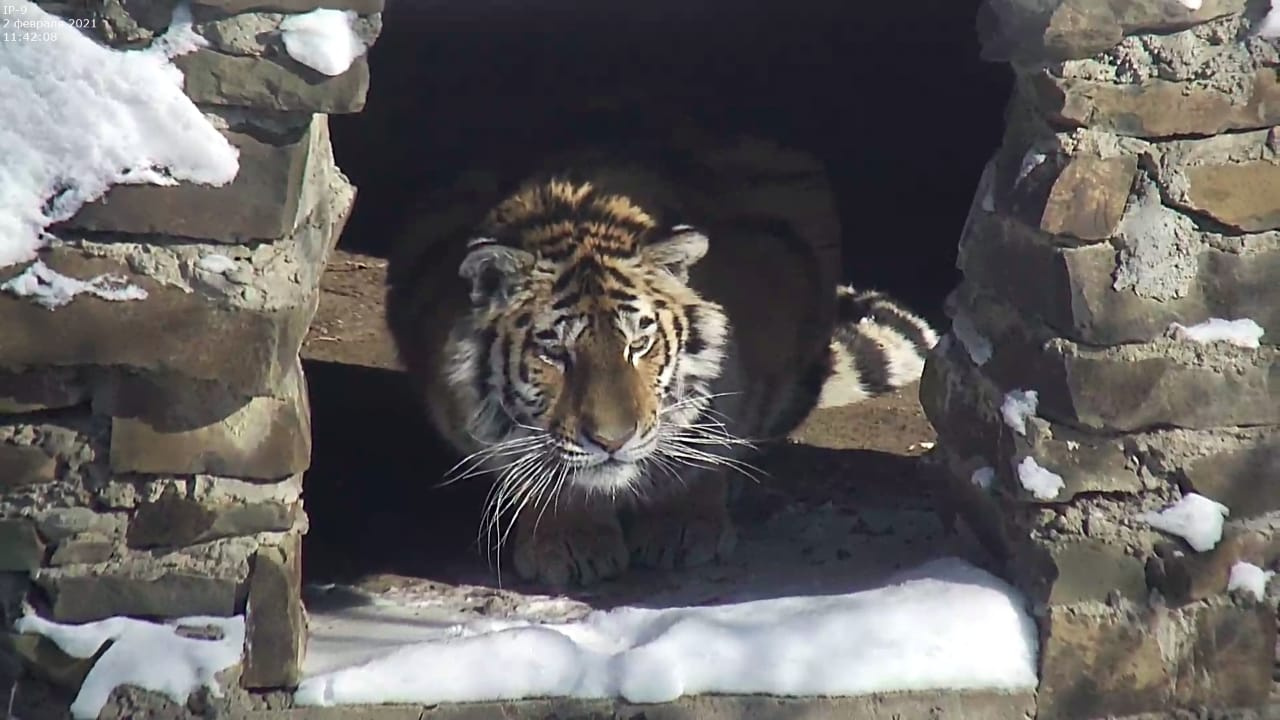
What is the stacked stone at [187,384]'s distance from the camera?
2342 millimetres

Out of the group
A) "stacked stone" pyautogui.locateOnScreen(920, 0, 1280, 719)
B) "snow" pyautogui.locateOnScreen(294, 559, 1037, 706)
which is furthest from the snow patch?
"snow" pyautogui.locateOnScreen(294, 559, 1037, 706)

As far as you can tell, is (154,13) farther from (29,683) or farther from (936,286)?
(936,286)

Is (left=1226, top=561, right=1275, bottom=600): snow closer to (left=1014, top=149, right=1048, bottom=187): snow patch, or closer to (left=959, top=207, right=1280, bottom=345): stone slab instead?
(left=959, top=207, right=1280, bottom=345): stone slab

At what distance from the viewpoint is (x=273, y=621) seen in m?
2.51

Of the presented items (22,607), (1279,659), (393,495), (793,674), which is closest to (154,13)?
(22,607)

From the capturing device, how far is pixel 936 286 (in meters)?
5.32

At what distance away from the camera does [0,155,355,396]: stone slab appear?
237 cm

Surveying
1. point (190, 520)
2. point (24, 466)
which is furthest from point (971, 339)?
point (24, 466)

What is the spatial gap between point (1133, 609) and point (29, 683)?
1.84 meters

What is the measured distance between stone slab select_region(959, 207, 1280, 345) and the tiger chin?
0.96m

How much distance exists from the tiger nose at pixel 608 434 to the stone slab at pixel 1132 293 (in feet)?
3.02

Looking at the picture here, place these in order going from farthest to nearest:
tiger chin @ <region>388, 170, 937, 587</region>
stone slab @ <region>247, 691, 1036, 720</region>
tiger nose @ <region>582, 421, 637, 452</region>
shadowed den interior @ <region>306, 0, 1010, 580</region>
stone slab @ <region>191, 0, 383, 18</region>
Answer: shadowed den interior @ <region>306, 0, 1010, 580</region>, tiger chin @ <region>388, 170, 937, 587</region>, tiger nose @ <region>582, 421, 637, 452</region>, stone slab @ <region>247, 691, 1036, 720</region>, stone slab @ <region>191, 0, 383, 18</region>

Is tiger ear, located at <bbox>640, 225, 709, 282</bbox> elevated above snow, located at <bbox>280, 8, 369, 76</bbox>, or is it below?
below

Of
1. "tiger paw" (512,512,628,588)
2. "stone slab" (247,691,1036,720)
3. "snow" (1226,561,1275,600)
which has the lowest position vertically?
"stone slab" (247,691,1036,720)
